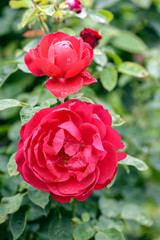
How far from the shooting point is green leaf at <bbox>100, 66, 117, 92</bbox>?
1322mm

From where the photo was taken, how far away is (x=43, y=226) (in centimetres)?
123

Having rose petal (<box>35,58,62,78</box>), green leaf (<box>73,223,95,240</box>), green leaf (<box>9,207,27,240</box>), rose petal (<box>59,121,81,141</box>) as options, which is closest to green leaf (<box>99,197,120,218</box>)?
green leaf (<box>73,223,95,240</box>)

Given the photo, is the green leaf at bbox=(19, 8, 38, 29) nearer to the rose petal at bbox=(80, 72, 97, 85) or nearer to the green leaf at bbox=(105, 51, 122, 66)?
the rose petal at bbox=(80, 72, 97, 85)

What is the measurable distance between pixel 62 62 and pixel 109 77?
0.52 meters

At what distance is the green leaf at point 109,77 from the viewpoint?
4.34 ft

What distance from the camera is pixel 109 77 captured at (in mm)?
1347

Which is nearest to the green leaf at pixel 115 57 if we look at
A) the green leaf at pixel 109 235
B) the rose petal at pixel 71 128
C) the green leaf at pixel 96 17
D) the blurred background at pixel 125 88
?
the blurred background at pixel 125 88

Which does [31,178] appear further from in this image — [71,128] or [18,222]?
[18,222]

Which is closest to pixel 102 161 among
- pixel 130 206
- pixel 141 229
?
pixel 130 206

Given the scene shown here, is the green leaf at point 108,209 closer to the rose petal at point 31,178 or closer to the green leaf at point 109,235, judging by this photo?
the green leaf at point 109,235

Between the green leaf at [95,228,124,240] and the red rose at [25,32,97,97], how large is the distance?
55 cm

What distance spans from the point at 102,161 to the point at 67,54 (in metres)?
0.31

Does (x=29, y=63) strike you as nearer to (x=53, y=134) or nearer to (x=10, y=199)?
(x=53, y=134)

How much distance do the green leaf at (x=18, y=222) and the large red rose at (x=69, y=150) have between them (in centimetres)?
29
